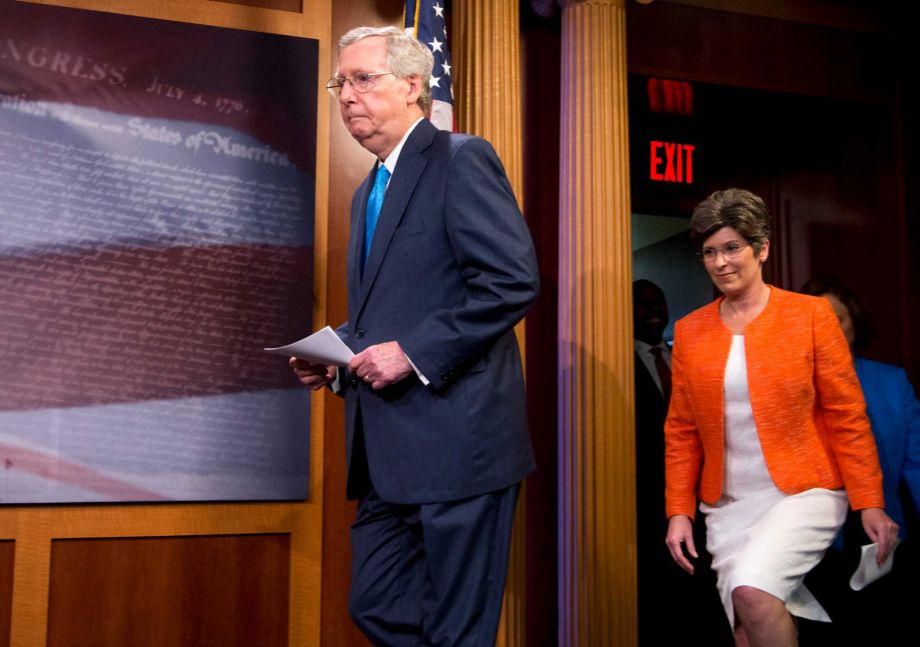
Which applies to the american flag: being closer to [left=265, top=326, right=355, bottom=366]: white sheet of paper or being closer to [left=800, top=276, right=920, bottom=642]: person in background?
[left=265, top=326, right=355, bottom=366]: white sheet of paper

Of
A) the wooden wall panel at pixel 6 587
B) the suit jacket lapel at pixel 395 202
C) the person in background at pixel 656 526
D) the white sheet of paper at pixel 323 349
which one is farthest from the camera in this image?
the person in background at pixel 656 526

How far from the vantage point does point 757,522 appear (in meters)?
2.45

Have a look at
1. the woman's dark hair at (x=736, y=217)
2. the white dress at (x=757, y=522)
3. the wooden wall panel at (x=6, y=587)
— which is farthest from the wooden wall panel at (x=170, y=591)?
the woman's dark hair at (x=736, y=217)

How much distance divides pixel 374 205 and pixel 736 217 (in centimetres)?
106

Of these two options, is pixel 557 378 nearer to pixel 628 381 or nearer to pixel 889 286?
pixel 628 381

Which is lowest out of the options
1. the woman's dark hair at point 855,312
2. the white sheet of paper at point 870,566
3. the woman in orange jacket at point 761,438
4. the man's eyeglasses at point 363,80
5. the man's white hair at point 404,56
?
the white sheet of paper at point 870,566

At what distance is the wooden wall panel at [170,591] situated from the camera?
293 centimetres

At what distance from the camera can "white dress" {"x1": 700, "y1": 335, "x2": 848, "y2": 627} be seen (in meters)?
2.30

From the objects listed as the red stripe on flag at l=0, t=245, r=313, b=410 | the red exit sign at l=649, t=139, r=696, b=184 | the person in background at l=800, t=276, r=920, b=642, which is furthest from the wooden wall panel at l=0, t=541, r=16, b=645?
the red exit sign at l=649, t=139, r=696, b=184

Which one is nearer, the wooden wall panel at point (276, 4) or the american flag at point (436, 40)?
the american flag at point (436, 40)

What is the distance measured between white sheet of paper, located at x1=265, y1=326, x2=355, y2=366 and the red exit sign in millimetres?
2661

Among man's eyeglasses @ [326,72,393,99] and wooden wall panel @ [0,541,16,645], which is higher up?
man's eyeglasses @ [326,72,393,99]

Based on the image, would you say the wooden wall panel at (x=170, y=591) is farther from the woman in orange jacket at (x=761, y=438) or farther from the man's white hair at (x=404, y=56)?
the man's white hair at (x=404, y=56)

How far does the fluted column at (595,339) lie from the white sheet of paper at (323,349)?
61.3 inches
